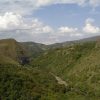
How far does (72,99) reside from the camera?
552 feet

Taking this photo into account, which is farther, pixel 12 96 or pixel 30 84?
pixel 30 84

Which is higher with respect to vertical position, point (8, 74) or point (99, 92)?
point (8, 74)

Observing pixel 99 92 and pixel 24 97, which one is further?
pixel 99 92

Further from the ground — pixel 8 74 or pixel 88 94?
pixel 8 74

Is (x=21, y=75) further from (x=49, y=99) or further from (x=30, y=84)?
(x=49, y=99)

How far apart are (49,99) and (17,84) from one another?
23.9m

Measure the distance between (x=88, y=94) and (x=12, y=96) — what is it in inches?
1796

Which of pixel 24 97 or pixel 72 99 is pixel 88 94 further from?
pixel 24 97

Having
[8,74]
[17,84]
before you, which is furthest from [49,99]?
[8,74]

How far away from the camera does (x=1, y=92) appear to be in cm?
17238

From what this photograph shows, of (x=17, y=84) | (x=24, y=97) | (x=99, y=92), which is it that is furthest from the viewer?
(x=99, y=92)

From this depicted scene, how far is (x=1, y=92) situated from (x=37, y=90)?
19.3 meters

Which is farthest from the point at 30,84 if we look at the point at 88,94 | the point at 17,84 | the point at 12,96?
the point at 88,94

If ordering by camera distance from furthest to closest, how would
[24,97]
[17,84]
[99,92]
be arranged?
[99,92] < [17,84] < [24,97]
